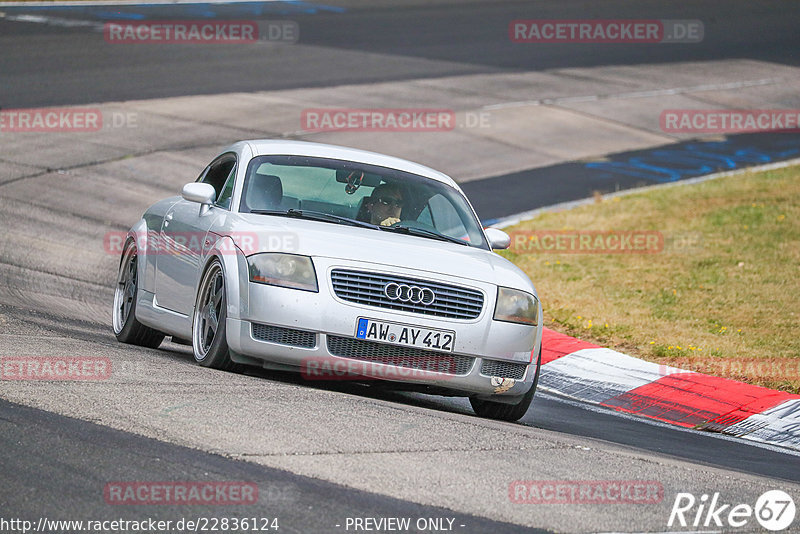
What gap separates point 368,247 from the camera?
7461mm

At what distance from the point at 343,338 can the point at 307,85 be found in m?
18.4

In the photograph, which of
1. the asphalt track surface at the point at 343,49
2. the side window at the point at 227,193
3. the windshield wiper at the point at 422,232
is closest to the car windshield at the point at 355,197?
the windshield wiper at the point at 422,232

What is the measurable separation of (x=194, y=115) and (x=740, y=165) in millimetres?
9479

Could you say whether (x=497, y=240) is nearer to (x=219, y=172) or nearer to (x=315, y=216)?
(x=315, y=216)

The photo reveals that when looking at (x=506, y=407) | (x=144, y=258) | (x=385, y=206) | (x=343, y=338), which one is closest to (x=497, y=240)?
(x=385, y=206)

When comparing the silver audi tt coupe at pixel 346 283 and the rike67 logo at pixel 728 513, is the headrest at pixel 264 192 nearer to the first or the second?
the silver audi tt coupe at pixel 346 283

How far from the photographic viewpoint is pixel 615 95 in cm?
2689

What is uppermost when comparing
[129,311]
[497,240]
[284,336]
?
[497,240]

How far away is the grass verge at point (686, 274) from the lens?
10750 millimetres

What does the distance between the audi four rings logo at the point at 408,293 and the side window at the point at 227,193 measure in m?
1.61

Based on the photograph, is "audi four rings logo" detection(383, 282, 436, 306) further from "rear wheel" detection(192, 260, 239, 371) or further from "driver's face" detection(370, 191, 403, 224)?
"driver's face" detection(370, 191, 403, 224)

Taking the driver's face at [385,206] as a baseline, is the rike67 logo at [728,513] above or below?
below

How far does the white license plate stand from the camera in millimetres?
7168

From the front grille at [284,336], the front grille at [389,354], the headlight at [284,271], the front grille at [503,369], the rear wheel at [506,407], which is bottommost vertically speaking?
the rear wheel at [506,407]
